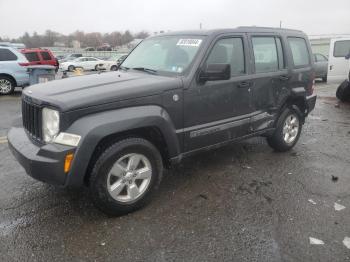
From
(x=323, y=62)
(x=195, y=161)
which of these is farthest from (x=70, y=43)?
(x=195, y=161)

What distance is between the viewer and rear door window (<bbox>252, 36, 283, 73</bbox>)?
459 cm

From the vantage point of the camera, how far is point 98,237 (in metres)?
3.08

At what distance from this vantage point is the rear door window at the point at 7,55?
11.4 m

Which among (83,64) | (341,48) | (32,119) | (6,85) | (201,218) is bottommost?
(201,218)

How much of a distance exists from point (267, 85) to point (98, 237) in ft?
9.90

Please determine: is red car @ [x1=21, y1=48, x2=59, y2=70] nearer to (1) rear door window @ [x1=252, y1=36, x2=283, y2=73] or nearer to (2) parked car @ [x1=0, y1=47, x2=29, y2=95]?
(2) parked car @ [x1=0, y1=47, x2=29, y2=95]

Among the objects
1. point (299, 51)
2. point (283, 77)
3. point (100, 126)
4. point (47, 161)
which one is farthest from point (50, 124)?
point (299, 51)

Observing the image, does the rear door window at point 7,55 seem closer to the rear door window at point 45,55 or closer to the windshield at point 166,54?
the rear door window at point 45,55

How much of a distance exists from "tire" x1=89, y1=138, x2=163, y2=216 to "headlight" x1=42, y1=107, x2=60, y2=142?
1.54 feet

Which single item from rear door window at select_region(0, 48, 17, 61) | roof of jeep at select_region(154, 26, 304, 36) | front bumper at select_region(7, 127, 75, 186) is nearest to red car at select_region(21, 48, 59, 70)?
rear door window at select_region(0, 48, 17, 61)

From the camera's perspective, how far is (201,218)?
3.43 metres

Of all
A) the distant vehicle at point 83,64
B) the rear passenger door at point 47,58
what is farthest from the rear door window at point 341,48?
the distant vehicle at point 83,64

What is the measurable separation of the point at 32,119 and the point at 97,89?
2.45 ft

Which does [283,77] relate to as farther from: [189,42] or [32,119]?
[32,119]
